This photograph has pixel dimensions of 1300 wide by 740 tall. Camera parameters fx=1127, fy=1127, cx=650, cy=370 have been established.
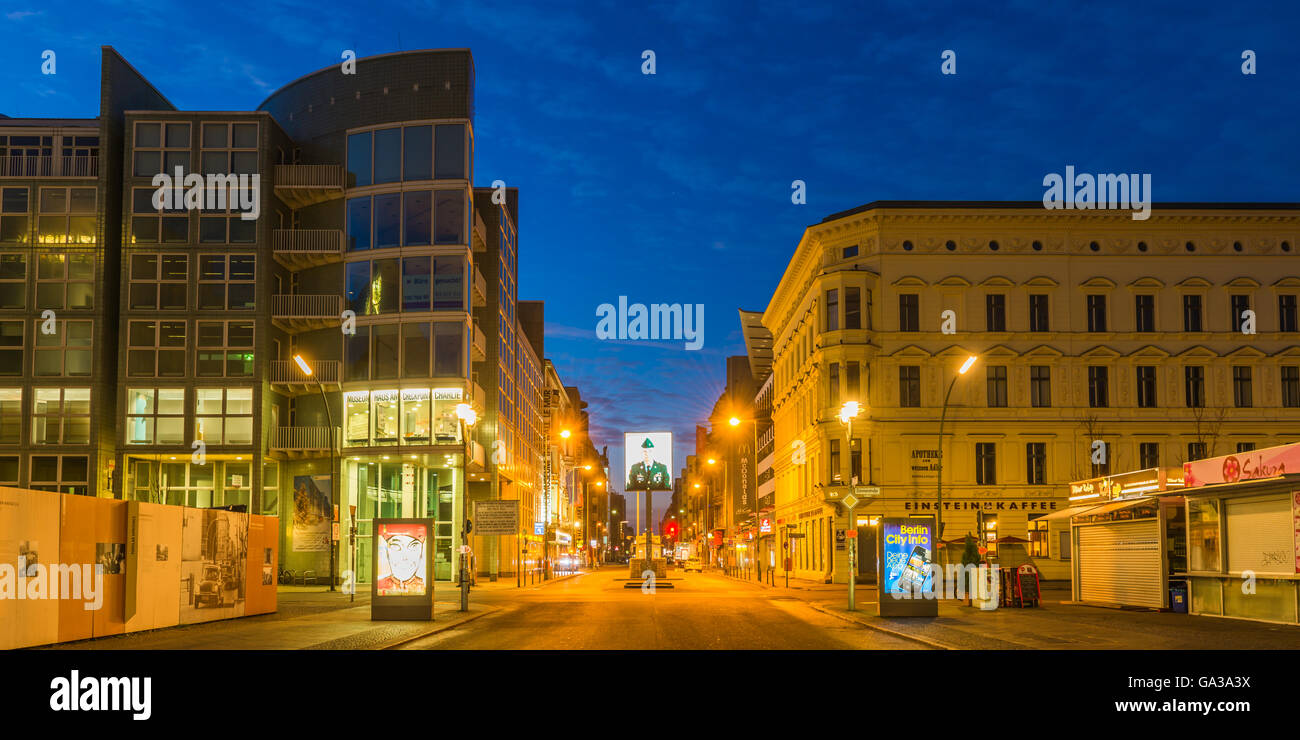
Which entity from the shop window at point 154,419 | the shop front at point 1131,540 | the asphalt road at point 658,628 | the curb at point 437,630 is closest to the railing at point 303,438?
the shop window at point 154,419

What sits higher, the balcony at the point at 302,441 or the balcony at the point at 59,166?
the balcony at the point at 59,166

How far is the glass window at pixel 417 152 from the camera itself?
54.8 meters

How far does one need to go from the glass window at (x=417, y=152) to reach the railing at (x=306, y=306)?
23.5ft

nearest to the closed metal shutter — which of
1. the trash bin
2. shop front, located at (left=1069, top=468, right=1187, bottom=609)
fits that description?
shop front, located at (left=1069, top=468, right=1187, bottom=609)

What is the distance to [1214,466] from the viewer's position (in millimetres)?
28547

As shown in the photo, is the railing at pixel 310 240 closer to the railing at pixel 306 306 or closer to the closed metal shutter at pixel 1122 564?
the railing at pixel 306 306

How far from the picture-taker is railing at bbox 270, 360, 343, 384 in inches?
2168

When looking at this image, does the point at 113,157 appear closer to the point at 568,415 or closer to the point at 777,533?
the point at 777,533

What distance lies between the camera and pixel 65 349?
176 ft

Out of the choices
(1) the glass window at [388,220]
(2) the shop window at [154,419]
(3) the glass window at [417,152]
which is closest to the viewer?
(2) the shop window at [154,419]

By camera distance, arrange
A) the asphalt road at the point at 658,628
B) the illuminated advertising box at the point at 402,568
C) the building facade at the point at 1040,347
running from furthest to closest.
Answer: the building facade at the point at 1040,347
the illuminated advertising box at the point at 402,568
the asphalt road at the point at 658,628
